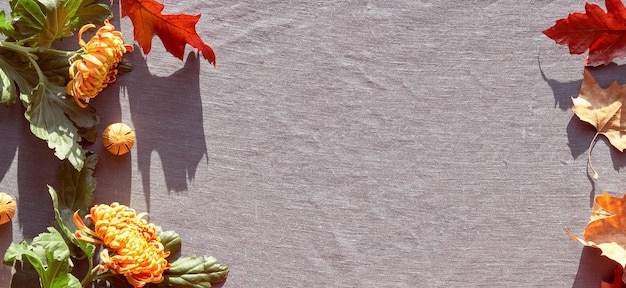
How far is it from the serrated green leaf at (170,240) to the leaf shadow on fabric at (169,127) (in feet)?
0.17

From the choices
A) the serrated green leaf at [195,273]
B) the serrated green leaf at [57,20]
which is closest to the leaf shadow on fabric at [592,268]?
the serrated green leaf at [195,273]

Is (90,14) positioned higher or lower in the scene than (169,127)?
higher

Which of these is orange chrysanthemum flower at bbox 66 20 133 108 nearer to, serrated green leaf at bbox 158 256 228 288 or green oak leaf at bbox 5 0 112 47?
green oak leaf at bbox 5 0 112 47

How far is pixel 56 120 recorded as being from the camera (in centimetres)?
79

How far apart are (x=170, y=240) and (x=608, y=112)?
526mm

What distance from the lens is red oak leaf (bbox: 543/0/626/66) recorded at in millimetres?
791

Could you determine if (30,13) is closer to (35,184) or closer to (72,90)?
(72,90)

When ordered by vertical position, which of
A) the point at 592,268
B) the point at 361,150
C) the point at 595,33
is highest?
the point at 595,33

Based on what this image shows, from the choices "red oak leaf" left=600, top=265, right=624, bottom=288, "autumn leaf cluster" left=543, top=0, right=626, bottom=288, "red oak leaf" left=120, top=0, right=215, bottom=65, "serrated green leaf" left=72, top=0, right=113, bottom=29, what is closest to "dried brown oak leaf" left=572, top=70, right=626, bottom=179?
"autumn leaf cluster" left=543, top=0, right=626, bottom=288

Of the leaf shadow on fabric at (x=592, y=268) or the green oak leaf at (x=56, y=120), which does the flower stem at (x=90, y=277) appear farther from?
the leaf shadow on fabric at (x=592, y=268)

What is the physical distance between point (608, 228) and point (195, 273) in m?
0.47

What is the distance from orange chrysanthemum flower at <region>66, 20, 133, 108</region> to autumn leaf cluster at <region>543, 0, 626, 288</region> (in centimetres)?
49

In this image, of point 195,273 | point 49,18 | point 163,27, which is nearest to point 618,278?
point 195,273

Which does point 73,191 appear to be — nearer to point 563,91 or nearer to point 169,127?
point 169,127
